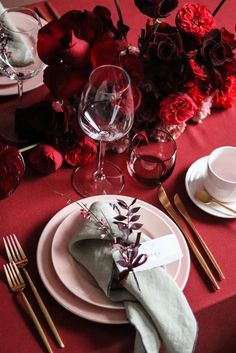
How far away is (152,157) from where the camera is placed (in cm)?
118

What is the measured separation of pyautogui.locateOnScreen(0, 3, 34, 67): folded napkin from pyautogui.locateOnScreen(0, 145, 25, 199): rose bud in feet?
0.62

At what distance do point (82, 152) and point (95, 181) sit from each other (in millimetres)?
67

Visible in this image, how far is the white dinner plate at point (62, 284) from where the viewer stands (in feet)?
2.92

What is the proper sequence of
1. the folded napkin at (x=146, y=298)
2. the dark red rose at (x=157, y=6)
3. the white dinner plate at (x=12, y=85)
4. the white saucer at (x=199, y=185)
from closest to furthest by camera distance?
the folded napkin at (x=146, y=298), the dark red rose at (x=157, y=6), the white saucer at (x=199, y=185), the white dinner plate at (x=12, y=85)

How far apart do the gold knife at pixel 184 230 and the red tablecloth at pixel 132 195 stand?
12 mm

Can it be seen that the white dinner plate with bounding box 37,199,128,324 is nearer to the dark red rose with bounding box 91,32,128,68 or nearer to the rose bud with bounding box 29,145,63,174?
the rose bud with bounding box 29,145,63,174

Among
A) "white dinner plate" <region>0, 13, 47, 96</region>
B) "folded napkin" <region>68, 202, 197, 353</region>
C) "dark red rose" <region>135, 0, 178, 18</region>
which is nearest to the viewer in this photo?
"folded napkin" <region>68, 202, 197, 353</region>

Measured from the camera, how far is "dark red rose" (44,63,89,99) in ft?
3.31

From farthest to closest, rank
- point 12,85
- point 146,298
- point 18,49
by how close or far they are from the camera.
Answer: point 12,85 < point 18,49 < point 146,298

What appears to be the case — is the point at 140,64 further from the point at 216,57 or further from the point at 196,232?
the point at 196,232

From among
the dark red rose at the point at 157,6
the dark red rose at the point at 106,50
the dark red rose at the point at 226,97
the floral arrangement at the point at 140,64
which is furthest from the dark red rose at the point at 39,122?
the dark red rose at the point at 226,97

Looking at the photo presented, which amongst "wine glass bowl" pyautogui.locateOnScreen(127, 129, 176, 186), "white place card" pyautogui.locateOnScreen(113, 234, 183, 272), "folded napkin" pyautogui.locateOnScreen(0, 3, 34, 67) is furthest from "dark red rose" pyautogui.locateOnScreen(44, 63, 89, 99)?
"white place card" pyautogui.locateOnScreen(113, 234, 183, 272)

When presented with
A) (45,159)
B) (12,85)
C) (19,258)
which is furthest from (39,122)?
(19,258)

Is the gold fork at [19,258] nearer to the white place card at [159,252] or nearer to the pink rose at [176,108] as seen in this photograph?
the white place card at [159,252]
